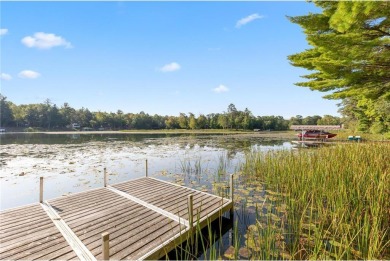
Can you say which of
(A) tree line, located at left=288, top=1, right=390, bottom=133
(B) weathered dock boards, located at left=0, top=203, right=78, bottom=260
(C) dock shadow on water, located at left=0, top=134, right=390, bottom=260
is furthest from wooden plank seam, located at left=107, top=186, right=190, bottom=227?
(A) tree line, located at left=288, top=1, right=390, bottom=133

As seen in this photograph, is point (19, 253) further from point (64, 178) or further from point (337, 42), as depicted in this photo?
point (337, 42)

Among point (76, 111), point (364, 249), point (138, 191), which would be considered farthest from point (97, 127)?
point (364, 249)

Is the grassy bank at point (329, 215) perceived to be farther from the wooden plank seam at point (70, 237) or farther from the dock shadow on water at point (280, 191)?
the wooden plank seam at point (70, 237)

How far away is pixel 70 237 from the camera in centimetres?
364

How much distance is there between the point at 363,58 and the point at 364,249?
5468 mm

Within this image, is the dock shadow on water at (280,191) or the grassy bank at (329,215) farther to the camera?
the dock shadow on water at (280,191)

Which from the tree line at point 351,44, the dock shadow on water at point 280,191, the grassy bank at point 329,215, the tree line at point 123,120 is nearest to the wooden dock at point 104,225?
the dock shadow on water at point 280,191

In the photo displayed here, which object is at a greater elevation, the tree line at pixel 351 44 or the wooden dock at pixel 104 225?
the tree line at pixel 351 44

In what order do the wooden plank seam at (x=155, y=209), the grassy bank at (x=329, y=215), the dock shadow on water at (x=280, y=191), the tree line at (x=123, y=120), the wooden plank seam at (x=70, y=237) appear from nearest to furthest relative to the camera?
the grassy bank at (x=329, y=215), the wooden plank seam at (x=70, y=237), the dock shadow on water at (x=280, y=191), the wooden plank seam at (x=155, y=209), the tree line at (x=123, y=120)

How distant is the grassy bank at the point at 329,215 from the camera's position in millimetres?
2848

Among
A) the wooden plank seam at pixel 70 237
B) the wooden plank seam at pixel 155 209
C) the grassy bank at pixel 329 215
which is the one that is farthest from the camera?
the wooden plank seam at pixel 155 209

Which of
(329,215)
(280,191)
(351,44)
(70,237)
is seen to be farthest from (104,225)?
(351,44)

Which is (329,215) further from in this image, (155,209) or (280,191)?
(155,209)

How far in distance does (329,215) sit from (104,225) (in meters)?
4.52
